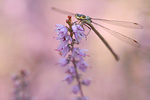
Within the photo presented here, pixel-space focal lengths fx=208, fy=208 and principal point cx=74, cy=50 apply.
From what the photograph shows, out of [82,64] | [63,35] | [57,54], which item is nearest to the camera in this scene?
[63,35]

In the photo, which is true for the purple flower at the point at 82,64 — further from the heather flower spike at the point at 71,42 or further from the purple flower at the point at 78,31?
the purple flower at the point at 78,31

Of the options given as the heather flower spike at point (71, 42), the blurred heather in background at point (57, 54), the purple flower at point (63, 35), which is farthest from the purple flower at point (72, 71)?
the blurred heather in background at point (57, 54)

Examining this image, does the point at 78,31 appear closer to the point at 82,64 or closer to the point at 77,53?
the point at 77,53

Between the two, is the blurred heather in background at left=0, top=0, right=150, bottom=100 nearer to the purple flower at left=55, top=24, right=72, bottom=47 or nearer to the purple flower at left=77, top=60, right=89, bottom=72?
the purple flower at left=77, top=60, right=89, bottom=72

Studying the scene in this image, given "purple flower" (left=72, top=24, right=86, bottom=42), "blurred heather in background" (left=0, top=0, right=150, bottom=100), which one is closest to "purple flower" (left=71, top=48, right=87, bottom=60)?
"purple flower" (left=72, top=24, right=86, bottom=42)

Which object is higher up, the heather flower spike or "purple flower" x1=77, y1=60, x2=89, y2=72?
the heather flower spike

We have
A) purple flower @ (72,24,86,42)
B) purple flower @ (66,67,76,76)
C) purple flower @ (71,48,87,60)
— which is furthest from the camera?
purple flower @ (66,67,76,76)

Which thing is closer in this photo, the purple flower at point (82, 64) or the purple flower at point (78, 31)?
the purple flower at point (78, 31)

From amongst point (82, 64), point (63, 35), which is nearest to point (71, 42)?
point (63, 35)
